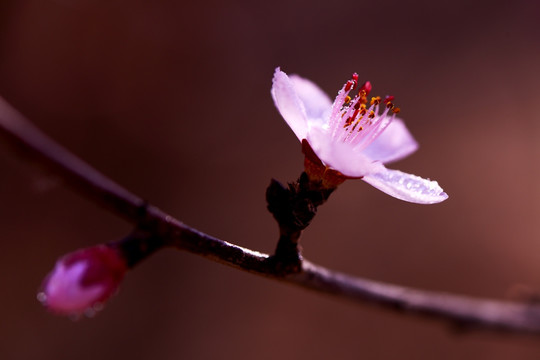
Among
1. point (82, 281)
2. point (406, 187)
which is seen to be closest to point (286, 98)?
point (406, 187)

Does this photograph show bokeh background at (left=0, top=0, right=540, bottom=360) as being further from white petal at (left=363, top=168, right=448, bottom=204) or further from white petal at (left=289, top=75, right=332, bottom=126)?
white petal at (left=363, top=168, right=448, bottom=204)

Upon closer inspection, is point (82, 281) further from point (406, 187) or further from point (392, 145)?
point (392, 145)

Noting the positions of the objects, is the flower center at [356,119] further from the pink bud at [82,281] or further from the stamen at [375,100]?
the pink bud at [82,281]

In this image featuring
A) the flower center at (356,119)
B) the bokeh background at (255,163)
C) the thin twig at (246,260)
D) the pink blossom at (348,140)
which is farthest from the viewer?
the bokeh background at (255,163)

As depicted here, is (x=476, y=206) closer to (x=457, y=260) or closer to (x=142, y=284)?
(x=457, y=260)

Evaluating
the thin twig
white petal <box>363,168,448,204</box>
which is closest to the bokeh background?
white petal <box>363,168,448,204</box>

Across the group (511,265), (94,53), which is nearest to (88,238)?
(94,53)

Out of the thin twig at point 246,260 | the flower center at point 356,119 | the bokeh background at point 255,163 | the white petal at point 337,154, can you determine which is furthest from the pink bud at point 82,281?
the bokeh background at point 255,163
